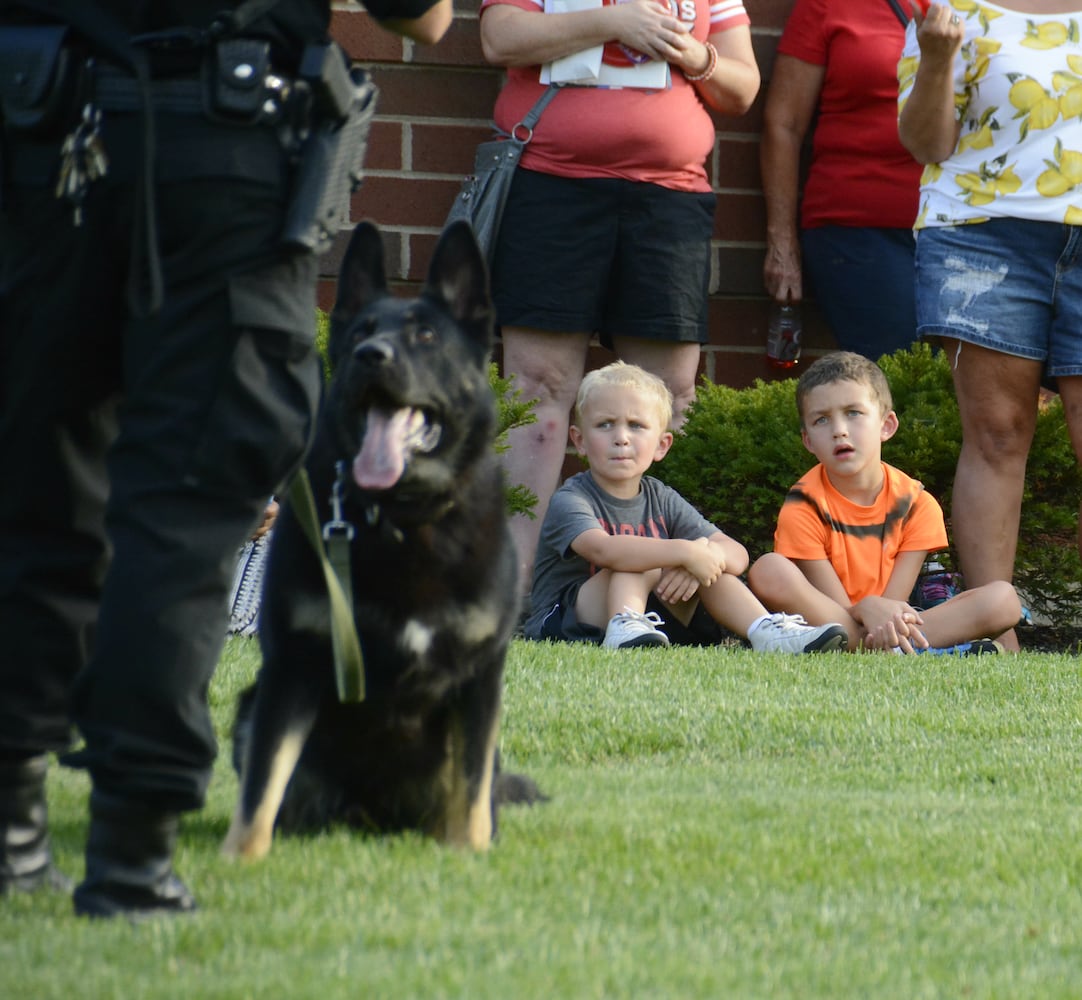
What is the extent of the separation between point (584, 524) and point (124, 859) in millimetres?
4053

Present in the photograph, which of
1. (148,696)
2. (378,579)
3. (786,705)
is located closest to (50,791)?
(378,579)

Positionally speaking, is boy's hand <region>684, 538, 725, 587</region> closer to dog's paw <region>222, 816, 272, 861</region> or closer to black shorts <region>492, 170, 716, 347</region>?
black shorts <region>492, 170, 716, 347</region>

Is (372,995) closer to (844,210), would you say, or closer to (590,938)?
(590,938)

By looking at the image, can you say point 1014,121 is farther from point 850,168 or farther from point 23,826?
point 23,826

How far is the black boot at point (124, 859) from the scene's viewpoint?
2449mm

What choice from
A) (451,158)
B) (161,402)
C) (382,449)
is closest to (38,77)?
(161,402)

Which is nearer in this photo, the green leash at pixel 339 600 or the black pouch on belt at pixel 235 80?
the black pouch on belt at pixel 235 80

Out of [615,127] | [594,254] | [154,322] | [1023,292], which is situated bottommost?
[594,254]

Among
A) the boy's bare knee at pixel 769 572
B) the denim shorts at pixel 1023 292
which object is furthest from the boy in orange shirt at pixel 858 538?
the denim shorts at pixel 1023 292

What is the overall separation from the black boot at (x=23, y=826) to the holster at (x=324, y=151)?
3.14ft

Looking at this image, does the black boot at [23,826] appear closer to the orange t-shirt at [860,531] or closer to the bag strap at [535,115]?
the orange t-shirt at [860,531]

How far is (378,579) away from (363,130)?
2.83 feet

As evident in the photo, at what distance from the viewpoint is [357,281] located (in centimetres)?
337

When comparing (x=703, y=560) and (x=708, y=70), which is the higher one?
(x=708, y=70)
